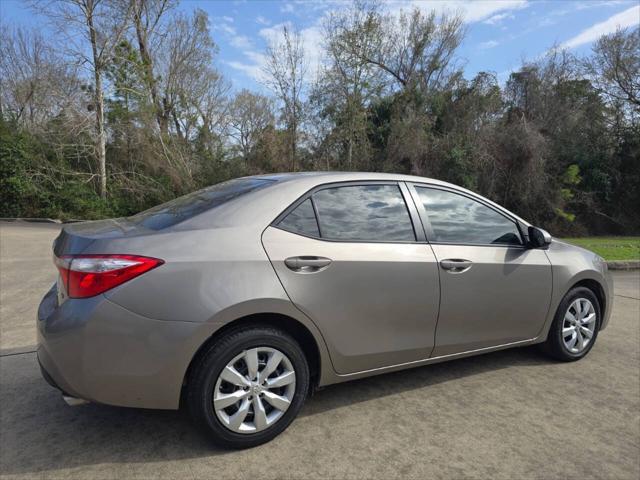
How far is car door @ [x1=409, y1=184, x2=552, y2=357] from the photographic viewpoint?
10.6 ft

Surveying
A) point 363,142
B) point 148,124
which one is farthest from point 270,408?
point 148,124

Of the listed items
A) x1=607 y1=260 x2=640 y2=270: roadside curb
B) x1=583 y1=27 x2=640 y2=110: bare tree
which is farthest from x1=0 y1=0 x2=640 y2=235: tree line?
x1=607 y1=260 x2=640 y2=270: roadside curb

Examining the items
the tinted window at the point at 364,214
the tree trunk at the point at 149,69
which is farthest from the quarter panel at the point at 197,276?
the tree trunk at the point at 149,69

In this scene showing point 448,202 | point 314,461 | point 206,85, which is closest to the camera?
point 314,461

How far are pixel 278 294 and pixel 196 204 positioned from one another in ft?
2.91

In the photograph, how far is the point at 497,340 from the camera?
11.6 feet

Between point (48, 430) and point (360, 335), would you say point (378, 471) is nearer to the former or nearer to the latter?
point (360, 335)

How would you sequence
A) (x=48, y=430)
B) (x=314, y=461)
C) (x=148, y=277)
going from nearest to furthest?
(x=148, y=277), (x=314, y=461), (x=48, y=430)

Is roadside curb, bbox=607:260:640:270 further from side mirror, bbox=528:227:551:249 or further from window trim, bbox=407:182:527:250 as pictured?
window trim, bbox=407:182:527:250

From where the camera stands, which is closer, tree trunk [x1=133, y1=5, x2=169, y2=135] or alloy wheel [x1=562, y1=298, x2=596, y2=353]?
alloy wheel [x1=562, y1=298, x2=596, y2=353]

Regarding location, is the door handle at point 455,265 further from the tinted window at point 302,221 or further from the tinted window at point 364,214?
the tinted window at point 302,221

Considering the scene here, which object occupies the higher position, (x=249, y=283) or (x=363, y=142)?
(x=363, y=142)

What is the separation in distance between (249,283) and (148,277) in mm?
522

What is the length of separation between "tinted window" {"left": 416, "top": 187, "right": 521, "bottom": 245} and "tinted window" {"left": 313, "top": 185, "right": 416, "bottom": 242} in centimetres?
24
